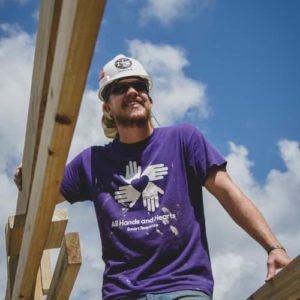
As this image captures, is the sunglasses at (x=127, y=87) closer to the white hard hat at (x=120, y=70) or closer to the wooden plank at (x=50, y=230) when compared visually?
the white hard hat at (x=120, y=70)

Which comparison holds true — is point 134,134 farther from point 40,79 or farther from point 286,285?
point 286,285

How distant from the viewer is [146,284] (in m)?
2.17

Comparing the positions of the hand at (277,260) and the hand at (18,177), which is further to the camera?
the hand at (18,177)

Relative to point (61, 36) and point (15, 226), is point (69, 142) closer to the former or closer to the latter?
point (61, 36)

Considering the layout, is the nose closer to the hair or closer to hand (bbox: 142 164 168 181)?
the hair

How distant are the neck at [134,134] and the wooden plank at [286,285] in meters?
1.10

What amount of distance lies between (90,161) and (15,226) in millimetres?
584

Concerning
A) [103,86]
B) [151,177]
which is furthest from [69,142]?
[103,86]

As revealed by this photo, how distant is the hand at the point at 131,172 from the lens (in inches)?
98.4

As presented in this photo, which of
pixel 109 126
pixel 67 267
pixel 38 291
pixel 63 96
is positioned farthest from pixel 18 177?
pixel 63 96

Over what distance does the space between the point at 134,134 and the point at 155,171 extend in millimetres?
328

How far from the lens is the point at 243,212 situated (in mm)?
2338

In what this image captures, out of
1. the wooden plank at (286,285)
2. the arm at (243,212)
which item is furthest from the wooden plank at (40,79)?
the wooden plank at (286,285)

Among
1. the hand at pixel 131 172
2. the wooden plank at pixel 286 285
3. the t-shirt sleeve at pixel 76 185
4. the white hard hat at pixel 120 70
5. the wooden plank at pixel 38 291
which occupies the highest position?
the white hard hat at pixel 120 70
